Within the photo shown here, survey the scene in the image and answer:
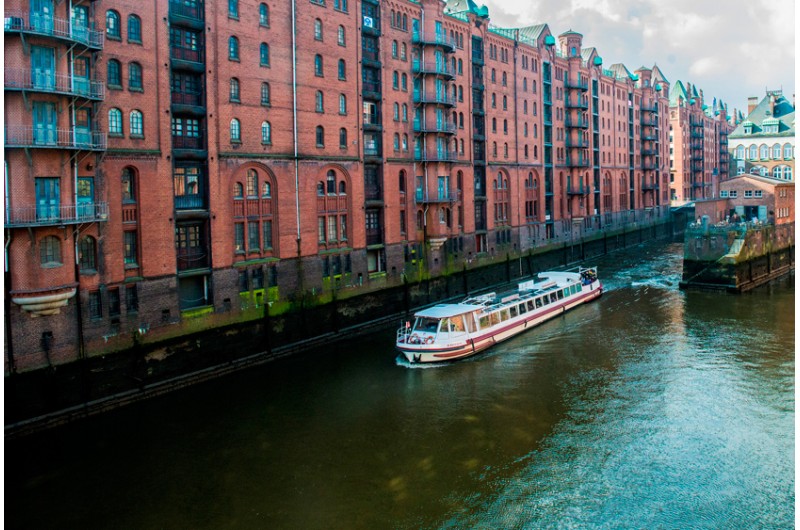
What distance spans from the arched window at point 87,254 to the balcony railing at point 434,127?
25134 millimetres

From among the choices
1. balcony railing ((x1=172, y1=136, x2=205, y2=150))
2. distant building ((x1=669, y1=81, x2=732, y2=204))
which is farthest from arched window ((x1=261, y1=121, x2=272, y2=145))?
distant building ((x1=669, y1=81, x2=732, y2=204))

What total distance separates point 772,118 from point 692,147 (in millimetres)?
17444

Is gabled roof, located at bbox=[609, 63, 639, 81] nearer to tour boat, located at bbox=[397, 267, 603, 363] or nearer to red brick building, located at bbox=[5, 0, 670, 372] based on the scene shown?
red brick building, located at bbox=[5, 0, 670, 372]

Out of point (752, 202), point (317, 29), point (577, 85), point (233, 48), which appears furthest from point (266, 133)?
point (752, 202)

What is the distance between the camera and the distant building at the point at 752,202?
7012 cm

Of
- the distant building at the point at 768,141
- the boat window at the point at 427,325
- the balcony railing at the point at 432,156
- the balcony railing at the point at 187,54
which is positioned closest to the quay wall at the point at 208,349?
the boat window at the point at 427,325

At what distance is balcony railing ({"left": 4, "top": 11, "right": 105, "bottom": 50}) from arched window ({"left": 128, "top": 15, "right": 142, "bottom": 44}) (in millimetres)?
2123

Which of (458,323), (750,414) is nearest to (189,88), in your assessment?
(458,323)

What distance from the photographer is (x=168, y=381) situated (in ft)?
99.4

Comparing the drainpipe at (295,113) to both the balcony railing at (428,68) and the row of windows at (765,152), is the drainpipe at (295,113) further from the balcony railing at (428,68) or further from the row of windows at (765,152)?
the row of windows at (765,152)

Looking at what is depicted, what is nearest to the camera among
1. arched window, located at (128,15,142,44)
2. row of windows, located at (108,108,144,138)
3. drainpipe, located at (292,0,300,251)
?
row of windows, located at (108,108,144,138)

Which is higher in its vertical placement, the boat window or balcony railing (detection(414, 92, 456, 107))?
balcony railing (detection(414, 92, 456, 107))

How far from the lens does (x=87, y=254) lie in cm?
2877

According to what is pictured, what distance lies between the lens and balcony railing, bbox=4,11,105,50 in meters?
24.9
